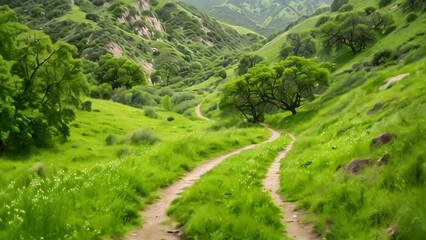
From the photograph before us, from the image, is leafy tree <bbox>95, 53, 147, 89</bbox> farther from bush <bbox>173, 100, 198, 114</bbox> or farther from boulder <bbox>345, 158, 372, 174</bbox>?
boulder <bbox>345, 158, 372, 174</bbox>

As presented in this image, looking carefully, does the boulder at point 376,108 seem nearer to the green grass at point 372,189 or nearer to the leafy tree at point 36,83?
the green grass at point 372,189

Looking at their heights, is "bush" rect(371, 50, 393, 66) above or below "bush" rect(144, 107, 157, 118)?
above

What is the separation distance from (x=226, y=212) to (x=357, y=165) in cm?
497

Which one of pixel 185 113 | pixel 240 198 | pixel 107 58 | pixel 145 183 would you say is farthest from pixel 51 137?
pixel 107 58

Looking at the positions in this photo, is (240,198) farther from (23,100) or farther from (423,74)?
(23,100)

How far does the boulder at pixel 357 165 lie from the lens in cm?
1183

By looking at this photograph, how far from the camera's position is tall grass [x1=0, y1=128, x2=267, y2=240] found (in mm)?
8453

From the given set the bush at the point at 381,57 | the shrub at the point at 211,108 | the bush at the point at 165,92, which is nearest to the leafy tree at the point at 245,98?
the bush at the point at 381,57

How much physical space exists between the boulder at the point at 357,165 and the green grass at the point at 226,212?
9.51 feet

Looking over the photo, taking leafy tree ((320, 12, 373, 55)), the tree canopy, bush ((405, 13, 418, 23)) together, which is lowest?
the tree canopy

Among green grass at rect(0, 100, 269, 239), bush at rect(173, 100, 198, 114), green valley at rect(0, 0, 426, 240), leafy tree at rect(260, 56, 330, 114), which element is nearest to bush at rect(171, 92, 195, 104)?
bush at rect(173, 100, 198, 114)

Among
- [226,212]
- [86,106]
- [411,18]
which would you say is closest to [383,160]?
[226,212]

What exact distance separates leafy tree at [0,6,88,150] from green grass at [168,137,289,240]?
32512mm

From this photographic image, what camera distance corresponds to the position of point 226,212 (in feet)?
33.8
